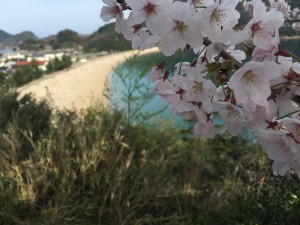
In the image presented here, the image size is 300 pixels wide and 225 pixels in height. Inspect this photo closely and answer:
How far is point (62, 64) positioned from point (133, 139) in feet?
103

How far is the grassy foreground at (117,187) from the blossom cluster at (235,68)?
201cm

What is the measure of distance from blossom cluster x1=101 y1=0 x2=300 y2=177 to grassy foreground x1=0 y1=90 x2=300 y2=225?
79.1 inches

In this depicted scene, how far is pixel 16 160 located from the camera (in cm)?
363

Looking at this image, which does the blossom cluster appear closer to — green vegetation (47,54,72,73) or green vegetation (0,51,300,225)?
green vegetation (0,51,300,225)

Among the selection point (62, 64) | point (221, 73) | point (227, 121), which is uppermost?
point (221, 73)

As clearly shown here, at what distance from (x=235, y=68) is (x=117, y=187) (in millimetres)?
2830

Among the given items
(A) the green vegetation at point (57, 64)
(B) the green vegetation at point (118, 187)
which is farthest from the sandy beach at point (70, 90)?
(A) the green vegetation at point (57, 64)

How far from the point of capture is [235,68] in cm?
83

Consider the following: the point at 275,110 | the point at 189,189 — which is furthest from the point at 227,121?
the point at 189,189

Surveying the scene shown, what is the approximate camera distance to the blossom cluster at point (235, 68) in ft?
2.57

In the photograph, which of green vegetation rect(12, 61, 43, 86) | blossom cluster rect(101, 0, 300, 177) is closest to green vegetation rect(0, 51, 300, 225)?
blossom cluster rect(101, 0, 300, 177)

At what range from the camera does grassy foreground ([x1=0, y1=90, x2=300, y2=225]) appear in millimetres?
3139

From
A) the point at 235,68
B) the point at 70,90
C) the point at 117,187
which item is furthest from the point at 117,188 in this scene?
the point at 70,90

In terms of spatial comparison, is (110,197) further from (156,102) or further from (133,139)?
(156,102)
